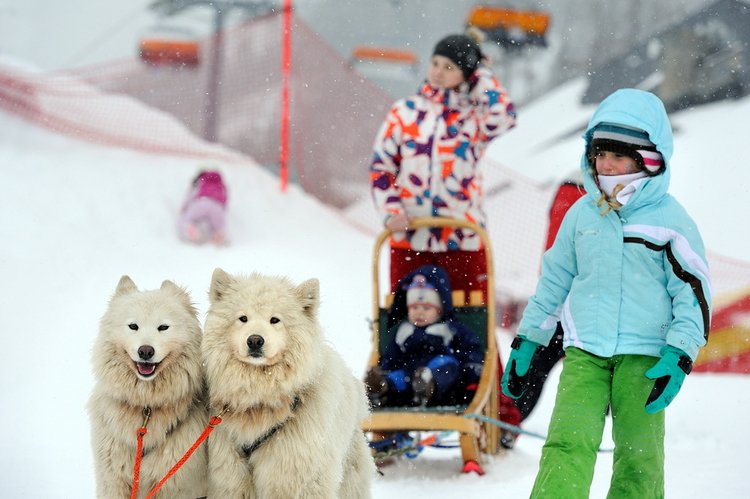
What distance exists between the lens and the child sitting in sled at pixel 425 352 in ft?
15.4

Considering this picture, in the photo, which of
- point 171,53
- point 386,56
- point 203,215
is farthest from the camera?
point 386,56

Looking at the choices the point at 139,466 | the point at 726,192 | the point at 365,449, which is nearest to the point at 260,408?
the point at 139,466

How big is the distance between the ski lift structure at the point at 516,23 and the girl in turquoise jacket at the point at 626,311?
21.3 metres

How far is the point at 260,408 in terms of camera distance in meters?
2.85

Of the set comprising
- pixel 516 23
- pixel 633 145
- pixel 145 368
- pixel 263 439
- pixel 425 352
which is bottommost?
pixel 263 439

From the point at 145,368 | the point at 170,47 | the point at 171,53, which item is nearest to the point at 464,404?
the point at 145,368

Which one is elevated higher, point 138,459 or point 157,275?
point 157,275

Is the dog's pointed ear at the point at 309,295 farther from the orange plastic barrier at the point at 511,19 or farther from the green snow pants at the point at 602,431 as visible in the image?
the orange plastic barrier at the point at 511,19

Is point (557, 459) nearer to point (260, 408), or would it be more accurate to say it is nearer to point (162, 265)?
point (260, 408)

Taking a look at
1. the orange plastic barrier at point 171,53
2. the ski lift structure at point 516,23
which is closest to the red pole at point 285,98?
the orange plastic barrier at point 171,53

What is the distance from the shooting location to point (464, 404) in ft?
15.7

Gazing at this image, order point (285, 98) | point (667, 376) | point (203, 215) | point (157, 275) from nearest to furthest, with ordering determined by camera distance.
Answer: point (667, 376) → point (157, 275) → point (203, 215) → point (285, 98)

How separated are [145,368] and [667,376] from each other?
1.64m

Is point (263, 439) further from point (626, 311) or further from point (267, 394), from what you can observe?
point (626, 311)
